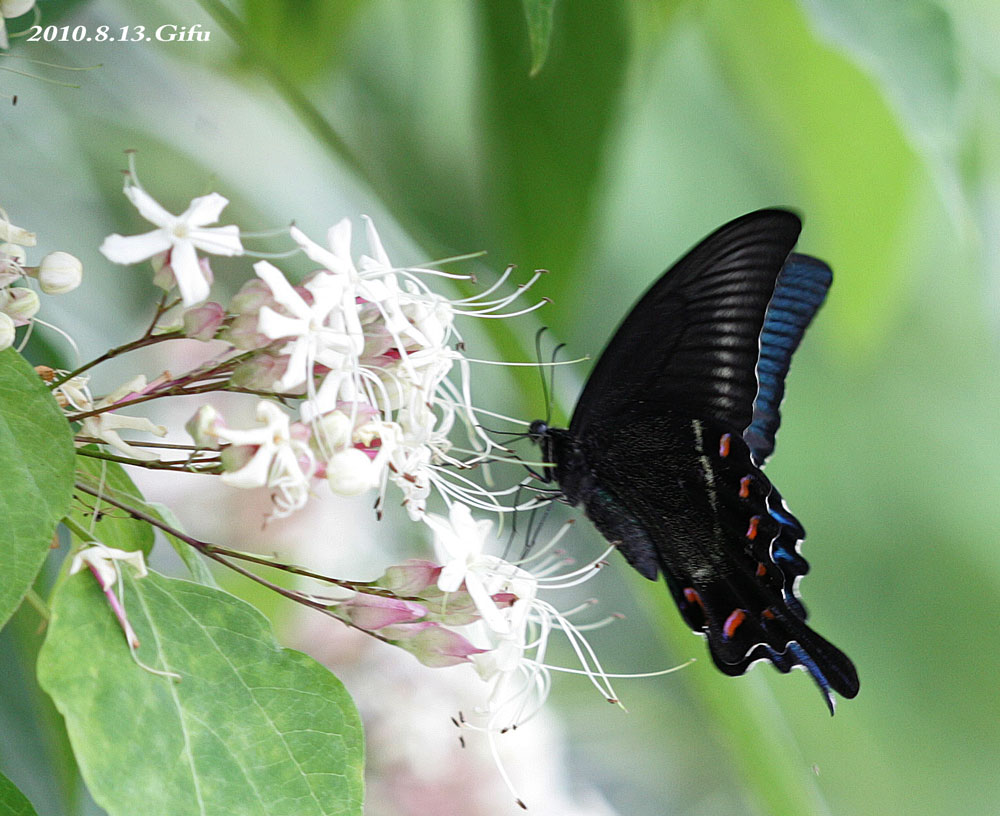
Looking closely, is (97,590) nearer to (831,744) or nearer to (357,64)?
(357,64)

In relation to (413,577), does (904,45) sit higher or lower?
higher

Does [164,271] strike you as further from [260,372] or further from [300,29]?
[300,29]

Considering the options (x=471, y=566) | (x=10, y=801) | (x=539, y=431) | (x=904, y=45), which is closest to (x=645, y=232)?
(x=904, y=45)

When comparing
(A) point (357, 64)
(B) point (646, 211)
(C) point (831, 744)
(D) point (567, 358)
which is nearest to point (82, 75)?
(A) point (357, 64)

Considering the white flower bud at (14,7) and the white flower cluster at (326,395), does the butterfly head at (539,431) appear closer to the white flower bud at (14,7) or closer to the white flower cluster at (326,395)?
the white flower cluster at (326,395)

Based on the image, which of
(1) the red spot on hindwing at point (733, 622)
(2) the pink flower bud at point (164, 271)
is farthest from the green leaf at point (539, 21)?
(1) the red spot on hindwing at point (733, 622)

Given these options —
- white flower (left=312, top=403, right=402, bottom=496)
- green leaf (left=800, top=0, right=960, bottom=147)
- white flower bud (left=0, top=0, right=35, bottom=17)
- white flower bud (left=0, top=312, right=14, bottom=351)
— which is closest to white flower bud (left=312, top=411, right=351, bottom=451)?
white flower (left=312, top=403, right=402, bottom=496)

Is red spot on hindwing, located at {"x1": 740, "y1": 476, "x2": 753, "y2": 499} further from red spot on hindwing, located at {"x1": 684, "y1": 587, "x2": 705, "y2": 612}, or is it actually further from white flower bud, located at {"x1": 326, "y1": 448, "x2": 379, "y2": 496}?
white flower bud, located at {"x1": 326, "y1": 448, "x2": 379, "y2": 496}
